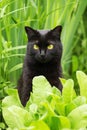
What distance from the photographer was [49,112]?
148 cm

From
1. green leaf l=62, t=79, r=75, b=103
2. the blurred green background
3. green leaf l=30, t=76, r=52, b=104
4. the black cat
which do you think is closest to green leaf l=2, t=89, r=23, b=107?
green leaf l=30, t=76, r=52, b=104

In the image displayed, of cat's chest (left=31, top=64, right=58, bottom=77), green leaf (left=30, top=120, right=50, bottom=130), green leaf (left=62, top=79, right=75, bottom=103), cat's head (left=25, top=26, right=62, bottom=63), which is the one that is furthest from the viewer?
cat's chest (left=31, top=64, right=58, bottom=77)

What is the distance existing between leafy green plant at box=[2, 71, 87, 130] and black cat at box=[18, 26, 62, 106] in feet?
3.61

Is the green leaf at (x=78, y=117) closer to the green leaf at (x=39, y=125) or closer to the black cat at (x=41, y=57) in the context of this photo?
the green leaf at (x=39, y=125)

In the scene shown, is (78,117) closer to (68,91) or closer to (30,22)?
(68,91)

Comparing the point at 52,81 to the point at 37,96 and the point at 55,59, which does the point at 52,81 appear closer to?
the point at 55,59

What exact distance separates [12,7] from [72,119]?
1.90 meters

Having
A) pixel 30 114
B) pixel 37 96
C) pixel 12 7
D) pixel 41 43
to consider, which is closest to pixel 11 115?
pixel 30 114

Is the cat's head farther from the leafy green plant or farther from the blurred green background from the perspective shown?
the leafy green plant

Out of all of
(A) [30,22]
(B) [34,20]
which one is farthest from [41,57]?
(A) [30,22]

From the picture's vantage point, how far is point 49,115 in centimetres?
148

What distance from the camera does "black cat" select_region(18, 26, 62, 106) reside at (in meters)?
2.76

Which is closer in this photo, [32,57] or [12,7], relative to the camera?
[32,57]

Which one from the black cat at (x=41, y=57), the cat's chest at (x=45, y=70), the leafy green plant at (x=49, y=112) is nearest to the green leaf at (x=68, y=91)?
the leafy green plant at (x=49, y=112)
